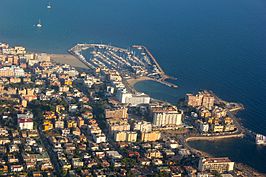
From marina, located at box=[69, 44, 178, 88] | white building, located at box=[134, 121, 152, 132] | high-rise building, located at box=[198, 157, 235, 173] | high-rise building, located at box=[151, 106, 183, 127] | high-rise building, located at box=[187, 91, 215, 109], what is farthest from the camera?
marina, located at box=[69, 44, 178, 88]

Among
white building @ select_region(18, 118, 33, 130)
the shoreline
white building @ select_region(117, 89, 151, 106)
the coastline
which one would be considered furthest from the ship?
the coastline

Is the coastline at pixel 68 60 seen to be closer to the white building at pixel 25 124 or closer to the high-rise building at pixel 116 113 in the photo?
the high-rise building at pixel 116 113

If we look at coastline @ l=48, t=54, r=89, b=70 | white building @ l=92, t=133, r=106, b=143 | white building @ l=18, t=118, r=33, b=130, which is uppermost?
coastline @ l=48, t=54, r=89, b=70

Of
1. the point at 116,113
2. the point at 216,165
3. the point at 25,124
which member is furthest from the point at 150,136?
the point at 25,124

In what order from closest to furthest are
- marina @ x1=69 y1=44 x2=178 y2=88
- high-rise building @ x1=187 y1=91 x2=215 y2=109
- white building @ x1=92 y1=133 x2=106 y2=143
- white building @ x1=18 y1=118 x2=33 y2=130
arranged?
white building @ x1=92 y1=133 x2=106 y2=143 → white building @ x1=18 y1=118 x2=33 y2=130 → high-rise building @ x1=187 y1=91 x2=215 y2=109 → marina @ x1=69 y1=44 x2=178 y2=88

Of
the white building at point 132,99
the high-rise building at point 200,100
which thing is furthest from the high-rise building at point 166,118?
the high-rise building at point 200,100

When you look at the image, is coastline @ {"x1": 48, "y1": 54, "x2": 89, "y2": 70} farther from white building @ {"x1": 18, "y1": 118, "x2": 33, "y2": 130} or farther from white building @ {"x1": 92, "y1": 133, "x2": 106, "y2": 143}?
white building @ {"x1": 92, "y1": 133, "x2": 106, "y2": 143}

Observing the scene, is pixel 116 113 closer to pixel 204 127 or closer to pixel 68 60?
pixel 204 127

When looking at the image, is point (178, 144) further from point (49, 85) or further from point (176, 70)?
point (176, 70)

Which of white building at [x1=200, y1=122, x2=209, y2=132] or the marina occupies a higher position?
the marina
